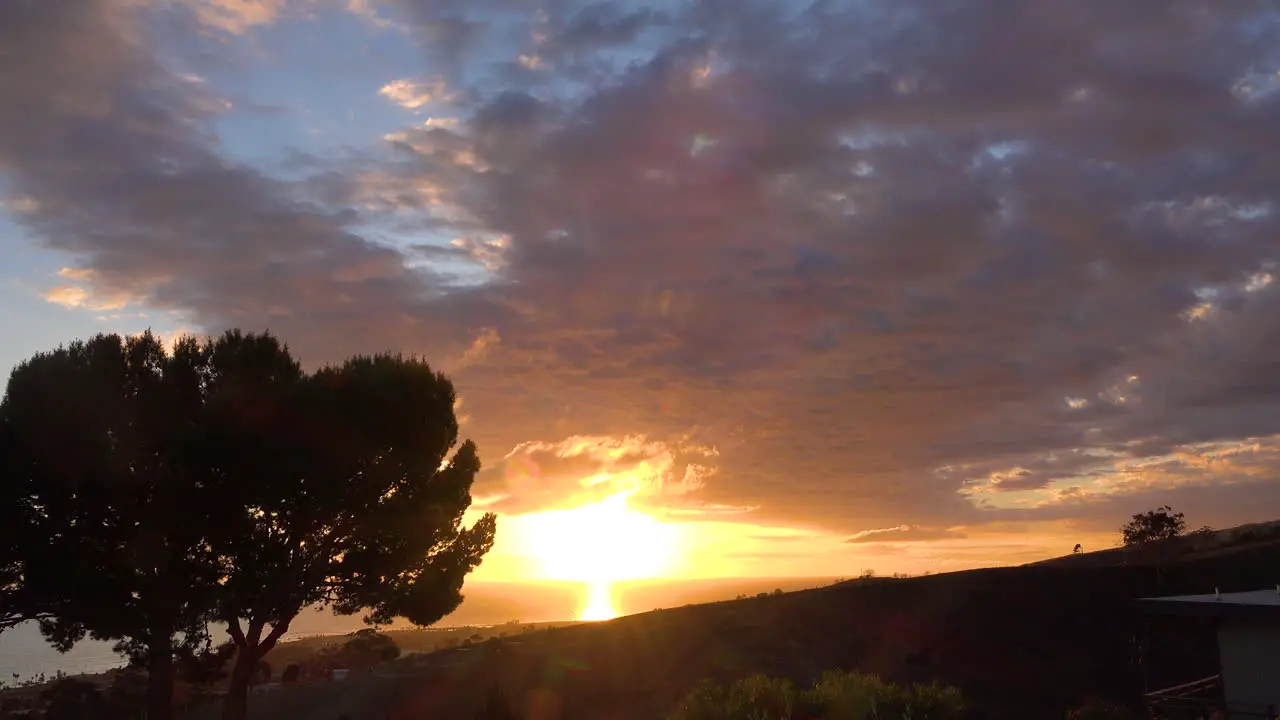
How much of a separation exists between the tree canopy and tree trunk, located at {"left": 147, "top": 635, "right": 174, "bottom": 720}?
46mm

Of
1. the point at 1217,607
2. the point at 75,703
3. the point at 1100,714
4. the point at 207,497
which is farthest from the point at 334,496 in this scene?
the point at 1217,607

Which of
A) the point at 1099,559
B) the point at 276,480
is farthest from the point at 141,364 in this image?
the point at 1099,559

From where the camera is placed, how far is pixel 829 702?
19.4 m

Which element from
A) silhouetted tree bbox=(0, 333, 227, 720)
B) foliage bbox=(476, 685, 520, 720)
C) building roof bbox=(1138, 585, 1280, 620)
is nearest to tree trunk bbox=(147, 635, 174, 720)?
Result: silhouetted tree bbox=(0, 333, 227, 720)

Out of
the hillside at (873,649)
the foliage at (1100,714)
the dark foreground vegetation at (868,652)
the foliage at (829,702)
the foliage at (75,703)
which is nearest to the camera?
the foliage at (829,702)

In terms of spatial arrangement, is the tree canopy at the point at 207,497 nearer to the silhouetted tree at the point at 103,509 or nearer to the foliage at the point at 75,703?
the silhouetted tree at the point at 103,509

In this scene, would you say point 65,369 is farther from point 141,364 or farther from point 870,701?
point 870,701

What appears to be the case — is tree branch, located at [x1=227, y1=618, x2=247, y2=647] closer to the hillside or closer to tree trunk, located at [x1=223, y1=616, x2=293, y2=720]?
tree trunk, located at [x1=223, y1=616, x2=293, y2=720]

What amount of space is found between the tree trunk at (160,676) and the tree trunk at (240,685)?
5.28 ft

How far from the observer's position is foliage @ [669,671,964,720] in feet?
59.2

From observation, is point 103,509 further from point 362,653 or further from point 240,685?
point 362,653

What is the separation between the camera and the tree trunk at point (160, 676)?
2609 cm

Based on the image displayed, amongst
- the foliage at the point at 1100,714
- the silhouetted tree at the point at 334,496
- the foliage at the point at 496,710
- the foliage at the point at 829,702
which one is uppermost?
the silhouetted tree at the point at 334,496

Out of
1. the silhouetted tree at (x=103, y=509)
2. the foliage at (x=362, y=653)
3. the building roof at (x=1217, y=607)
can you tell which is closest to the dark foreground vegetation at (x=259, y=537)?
the silhouetted tree at (x=103, y=509)
